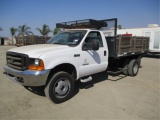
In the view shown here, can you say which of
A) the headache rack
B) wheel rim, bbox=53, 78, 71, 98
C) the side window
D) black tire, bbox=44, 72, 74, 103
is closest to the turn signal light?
black tire, bbox=44, 72, 74, 103

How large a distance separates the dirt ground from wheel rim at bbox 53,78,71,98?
27 cm

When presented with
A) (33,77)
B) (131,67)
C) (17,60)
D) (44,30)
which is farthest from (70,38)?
(44,30)

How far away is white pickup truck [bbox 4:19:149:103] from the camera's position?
159 inches

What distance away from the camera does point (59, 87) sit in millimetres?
4500

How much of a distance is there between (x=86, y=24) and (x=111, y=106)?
305cm

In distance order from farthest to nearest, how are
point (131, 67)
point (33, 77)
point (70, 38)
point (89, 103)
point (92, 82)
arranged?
point (131, 67) → point (92, 82) → point (70, 38) → point (89, 103) → point (33, 77)

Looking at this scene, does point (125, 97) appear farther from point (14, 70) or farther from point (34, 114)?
point (14, 70)

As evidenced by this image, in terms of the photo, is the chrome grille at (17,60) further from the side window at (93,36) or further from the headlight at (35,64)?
the side window at (93,36)

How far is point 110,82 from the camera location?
660cm

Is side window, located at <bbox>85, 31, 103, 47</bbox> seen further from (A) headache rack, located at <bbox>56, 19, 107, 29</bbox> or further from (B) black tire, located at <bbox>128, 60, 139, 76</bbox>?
(B) black tire, located at <bbox>128, 60, 139, 76</bbox>

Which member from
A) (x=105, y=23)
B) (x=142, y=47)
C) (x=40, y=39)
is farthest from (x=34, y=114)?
(x=40, y=39)

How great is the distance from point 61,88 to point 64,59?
818mm

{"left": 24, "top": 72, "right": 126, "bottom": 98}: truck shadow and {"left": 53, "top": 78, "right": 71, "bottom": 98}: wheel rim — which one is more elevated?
{"left": 53, "top": 78, "right": 71, "bottom": 98}: wheel rim

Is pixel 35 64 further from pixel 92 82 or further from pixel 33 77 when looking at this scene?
pixel 92 82
